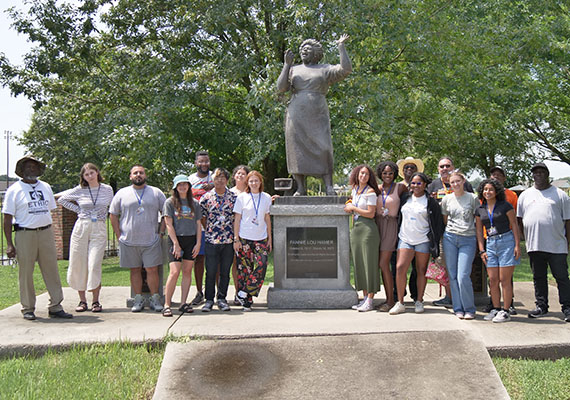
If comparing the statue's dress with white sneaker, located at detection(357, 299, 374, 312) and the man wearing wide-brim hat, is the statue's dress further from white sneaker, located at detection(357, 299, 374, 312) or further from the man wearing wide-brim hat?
the man wearing wide-brim hat

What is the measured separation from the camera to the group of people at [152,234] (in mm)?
6238

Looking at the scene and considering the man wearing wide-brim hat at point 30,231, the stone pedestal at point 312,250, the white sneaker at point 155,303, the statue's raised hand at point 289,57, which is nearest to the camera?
the man wearing wide-brim hat at point 30,231

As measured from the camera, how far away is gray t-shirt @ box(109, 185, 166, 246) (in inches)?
253

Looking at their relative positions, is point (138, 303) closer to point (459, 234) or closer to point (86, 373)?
point (86, 373)

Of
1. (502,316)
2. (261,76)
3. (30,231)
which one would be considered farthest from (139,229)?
(261,76)

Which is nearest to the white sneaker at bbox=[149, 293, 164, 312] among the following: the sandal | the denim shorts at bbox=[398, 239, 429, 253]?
the sandal

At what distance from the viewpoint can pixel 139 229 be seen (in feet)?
21.1

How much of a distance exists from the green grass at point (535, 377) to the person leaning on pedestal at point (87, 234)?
188 inches

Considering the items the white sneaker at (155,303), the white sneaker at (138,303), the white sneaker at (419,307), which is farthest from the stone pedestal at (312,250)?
the white sneaker at (138,303)

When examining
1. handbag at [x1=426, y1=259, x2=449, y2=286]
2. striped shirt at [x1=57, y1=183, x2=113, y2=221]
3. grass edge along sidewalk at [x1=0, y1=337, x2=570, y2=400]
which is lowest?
grass edge along sidewalk at [x1=0, y1=337, x2=570, y2=400]

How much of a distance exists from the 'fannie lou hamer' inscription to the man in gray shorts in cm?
171

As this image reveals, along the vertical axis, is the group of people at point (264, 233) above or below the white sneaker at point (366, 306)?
above

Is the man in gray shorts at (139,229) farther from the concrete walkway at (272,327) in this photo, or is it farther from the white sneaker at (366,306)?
the white sneaker at (366,306)

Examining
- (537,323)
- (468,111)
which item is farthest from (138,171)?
(468,111)
